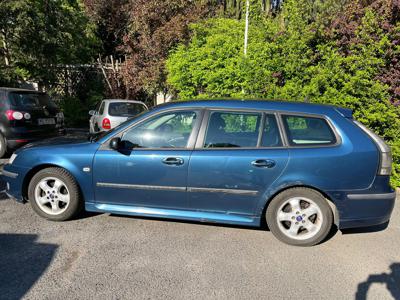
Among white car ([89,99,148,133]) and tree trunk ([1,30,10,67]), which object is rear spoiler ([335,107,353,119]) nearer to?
white car ([89,99,148,133])

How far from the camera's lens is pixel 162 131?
155 inches

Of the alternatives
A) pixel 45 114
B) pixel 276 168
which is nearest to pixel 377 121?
pixel 276 168

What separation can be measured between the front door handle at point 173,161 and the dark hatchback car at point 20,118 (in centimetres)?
469

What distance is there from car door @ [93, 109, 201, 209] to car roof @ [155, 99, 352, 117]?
0.39 ft

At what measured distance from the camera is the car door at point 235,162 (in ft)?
11.8

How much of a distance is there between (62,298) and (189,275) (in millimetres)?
1098

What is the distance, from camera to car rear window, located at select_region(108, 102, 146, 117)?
848 centimetres

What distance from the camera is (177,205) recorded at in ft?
12.6

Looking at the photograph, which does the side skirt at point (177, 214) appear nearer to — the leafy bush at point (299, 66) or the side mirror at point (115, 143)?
the side mirror at point (115, 143)

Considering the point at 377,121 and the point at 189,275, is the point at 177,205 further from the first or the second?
the point at 377,121

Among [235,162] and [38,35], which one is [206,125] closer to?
[235,162]

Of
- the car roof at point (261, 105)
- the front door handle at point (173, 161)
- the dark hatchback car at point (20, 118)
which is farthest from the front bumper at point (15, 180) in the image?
the dark hatchback car at point (20, 118)

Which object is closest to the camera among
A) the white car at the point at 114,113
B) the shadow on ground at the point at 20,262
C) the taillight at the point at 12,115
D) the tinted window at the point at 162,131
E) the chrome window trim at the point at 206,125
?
the shadow on ground at the point at 20,262

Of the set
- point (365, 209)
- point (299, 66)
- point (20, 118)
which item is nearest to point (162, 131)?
point (365, 209)
